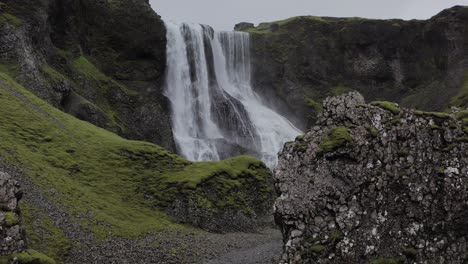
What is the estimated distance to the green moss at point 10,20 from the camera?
6096 centimetres

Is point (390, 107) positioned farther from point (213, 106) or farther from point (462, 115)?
point (213, 106)

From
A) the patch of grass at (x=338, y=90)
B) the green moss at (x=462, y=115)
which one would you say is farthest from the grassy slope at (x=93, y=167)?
the patch of grass at (x=338, y=90)

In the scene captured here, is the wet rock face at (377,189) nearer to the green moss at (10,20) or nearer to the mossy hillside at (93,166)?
the mossy hillside at (93,166)

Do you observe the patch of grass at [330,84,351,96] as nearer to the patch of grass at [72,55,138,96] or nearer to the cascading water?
the cascading water

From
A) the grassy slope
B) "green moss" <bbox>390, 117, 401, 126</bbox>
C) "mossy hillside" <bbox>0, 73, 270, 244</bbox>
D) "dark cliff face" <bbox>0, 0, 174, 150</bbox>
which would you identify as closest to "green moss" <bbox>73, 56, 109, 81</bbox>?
"dark cliff face" <bbox>0, 0, 174, 150</bbox>

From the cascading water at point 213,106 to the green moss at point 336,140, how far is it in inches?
1651

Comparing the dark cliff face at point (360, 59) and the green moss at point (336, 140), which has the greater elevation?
the dark cliff face at point (360, 59)

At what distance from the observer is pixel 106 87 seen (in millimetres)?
74438

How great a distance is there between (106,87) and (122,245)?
45336 mm

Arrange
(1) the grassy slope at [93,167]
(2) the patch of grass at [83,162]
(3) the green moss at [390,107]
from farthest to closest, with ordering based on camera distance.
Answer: (2) the patch of grass at [83,162]
(1) the grassy slope at [93,167]
(3) the green moss at [390,107]

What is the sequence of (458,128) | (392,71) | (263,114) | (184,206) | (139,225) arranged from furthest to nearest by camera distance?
(392,71), (263,114), (184,206), (139,225), (458,128)

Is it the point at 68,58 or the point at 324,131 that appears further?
the point at 68,58

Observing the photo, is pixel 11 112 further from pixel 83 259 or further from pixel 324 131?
pixel 324 131

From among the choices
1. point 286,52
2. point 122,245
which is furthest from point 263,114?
point 122,245
